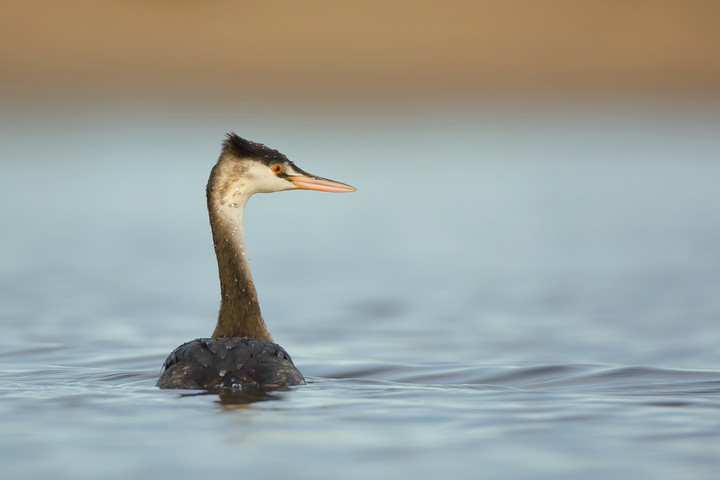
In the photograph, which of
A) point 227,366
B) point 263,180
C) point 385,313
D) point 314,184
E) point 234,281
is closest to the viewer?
point 227,366

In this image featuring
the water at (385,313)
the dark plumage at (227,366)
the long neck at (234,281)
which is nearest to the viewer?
the water at (385,313)

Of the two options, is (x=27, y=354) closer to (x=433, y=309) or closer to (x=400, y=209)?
(x=433, y=309)

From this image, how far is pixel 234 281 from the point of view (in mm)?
8578

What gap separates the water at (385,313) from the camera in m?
6.07

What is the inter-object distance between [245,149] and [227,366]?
1925 mm

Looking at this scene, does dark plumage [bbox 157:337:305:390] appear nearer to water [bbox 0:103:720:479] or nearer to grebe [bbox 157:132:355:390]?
grebe [bbox 157:132:355:390]

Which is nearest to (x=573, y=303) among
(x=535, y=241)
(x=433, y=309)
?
(x=433, y=309)

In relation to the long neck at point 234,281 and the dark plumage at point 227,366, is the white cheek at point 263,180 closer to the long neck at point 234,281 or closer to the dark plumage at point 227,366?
the long neck at point 234,281

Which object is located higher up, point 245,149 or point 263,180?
point 245,149

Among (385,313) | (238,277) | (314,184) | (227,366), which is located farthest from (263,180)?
(385,313)

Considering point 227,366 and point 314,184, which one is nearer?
point 227,366

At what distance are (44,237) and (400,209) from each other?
18.7 ft

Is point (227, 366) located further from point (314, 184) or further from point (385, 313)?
point (385, 313)

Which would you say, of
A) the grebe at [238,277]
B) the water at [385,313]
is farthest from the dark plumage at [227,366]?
the water at [385,313]
